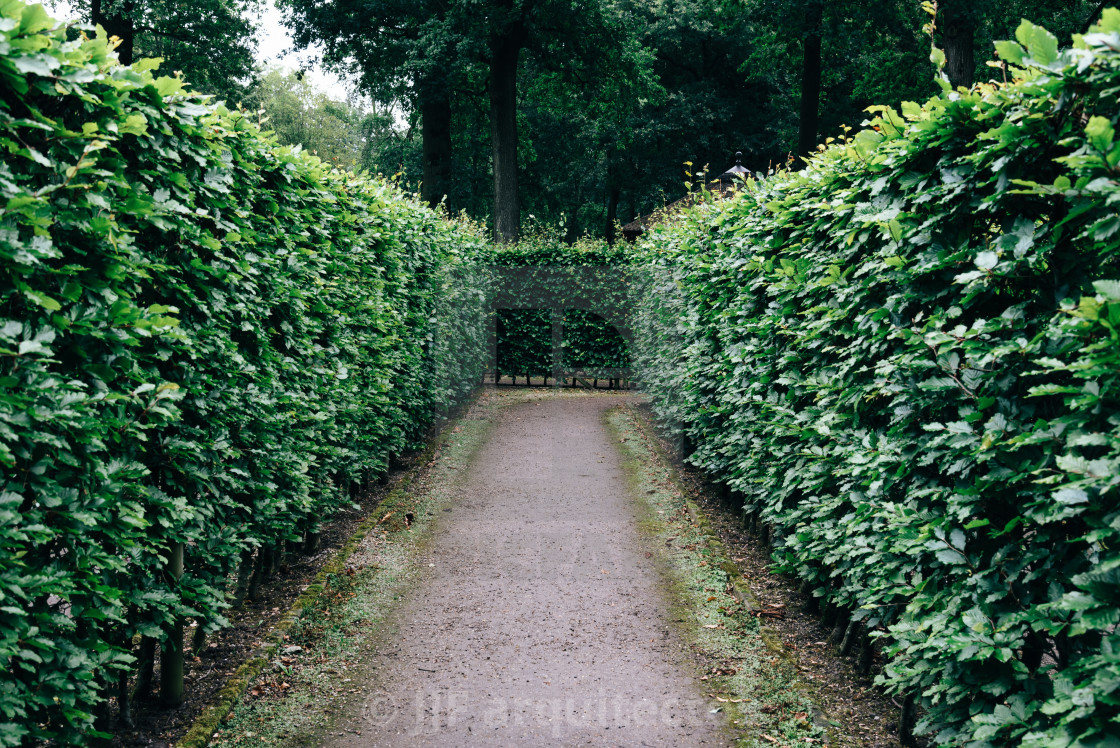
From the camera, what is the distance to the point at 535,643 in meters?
5.14

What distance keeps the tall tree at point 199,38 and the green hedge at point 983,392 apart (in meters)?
29.1

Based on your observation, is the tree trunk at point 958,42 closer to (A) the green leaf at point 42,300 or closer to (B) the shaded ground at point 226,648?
(B) the shaded ground at point 226,648

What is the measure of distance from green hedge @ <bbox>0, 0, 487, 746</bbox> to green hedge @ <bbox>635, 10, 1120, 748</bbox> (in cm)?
318

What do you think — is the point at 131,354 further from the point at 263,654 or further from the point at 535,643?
the point at 535,643

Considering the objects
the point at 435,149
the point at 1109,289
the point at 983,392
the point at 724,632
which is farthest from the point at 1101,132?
the point at 435,149

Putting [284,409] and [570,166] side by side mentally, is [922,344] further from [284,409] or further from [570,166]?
[570,166]

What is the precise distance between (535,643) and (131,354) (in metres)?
3.12

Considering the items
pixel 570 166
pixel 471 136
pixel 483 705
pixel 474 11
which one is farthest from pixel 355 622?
pixel 570 166

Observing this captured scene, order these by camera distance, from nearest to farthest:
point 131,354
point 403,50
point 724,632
Answer: point 131,354 → point 724,632 → point 403,50

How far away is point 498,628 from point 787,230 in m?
3.55

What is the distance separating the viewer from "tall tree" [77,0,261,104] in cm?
2736

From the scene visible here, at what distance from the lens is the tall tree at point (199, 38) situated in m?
27.4

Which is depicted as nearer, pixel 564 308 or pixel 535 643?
pixel 535 643

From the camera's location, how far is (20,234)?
264cm
